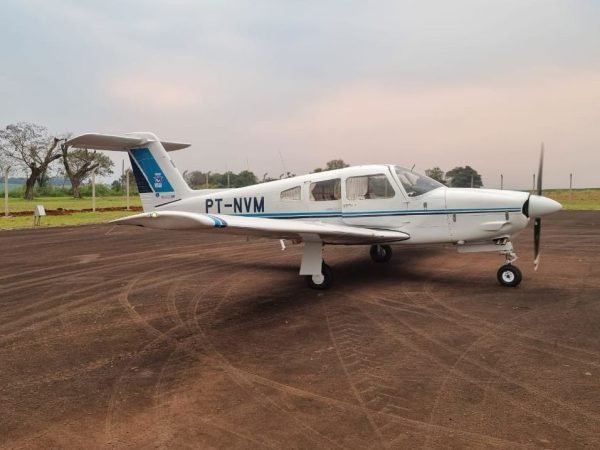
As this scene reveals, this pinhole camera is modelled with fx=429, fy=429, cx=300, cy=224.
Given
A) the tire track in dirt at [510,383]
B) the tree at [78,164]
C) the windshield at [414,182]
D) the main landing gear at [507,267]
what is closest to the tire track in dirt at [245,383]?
the tire track in dirt at [510,383]

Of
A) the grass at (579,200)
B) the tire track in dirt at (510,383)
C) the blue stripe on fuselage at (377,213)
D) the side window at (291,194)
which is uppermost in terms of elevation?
the side window at (291,194)

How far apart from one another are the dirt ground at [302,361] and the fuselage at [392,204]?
1.16m

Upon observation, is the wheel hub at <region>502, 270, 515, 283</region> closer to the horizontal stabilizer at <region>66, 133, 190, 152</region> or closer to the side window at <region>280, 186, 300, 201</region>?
the side window at <region>280, 186, 300, 201</region>

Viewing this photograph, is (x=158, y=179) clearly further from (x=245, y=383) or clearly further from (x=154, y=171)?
(x=245, y=383)

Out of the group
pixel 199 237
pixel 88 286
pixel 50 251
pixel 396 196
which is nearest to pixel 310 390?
pixel 396 196

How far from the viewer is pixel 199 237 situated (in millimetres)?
19203

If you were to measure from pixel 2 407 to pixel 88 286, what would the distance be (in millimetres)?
5742

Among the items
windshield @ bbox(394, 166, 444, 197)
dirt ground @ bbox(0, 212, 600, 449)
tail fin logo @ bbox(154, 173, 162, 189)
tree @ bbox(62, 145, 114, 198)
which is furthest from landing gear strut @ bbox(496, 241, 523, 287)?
tree @ bbox(62, 145, 114, 198)

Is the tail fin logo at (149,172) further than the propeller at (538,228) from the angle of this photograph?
Yes

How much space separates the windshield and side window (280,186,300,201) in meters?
2.35

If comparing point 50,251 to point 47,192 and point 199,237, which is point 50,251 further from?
point 47,192

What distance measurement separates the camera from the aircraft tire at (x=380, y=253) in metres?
11.4

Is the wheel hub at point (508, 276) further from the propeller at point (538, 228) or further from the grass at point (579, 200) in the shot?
the grass at point (579, 200)

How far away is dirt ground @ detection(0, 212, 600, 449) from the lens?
3502mm
